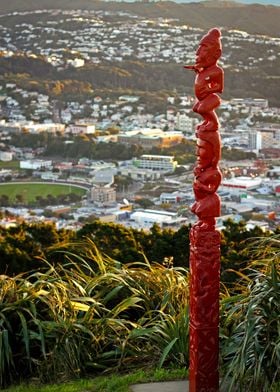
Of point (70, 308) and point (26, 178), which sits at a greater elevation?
point (70, 308)

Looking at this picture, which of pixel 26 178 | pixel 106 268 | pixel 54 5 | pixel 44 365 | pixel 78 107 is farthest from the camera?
pixel 54 5

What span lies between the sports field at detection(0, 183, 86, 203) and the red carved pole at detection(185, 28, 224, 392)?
17111mm

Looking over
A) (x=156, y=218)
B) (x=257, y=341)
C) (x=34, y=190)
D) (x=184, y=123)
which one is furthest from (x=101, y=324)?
(x=184, y=123)

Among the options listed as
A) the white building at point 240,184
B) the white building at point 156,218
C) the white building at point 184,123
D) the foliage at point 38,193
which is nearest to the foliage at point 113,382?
the white building at point 156,218

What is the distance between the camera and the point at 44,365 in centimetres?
384

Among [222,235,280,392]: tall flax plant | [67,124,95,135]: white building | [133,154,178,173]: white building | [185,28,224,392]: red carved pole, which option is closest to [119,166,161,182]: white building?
[133,154,178,173]: white building

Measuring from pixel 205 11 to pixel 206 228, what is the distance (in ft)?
70.8

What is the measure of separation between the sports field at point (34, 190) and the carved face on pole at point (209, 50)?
1717 centimetres

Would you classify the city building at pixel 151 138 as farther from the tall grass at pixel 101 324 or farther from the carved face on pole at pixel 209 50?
the carved face on pole at pixel 209 50

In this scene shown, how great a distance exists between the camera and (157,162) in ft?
69.0

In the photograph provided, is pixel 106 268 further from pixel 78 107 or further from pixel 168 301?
pixel 78 107

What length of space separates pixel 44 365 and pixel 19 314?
0.90 ft

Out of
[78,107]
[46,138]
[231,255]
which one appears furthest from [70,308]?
[78,107]

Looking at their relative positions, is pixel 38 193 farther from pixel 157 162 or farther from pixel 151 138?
pixel 151 138
